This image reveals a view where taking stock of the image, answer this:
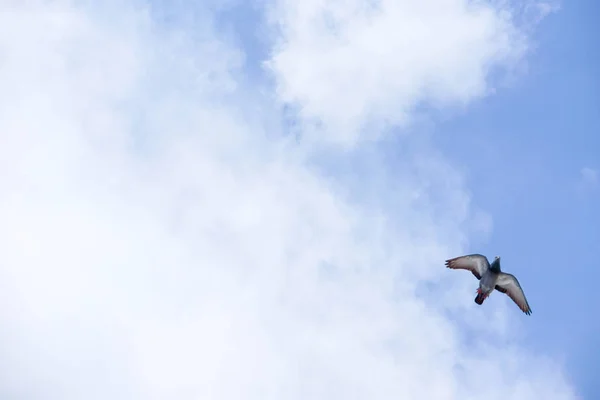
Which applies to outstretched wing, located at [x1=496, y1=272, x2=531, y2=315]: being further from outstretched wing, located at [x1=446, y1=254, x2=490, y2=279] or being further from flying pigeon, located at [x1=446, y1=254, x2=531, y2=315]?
outstretched wing, located at [x1=446, y1=254, x2=490, y2=279]

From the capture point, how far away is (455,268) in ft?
189

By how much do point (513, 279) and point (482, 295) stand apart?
12.0ft

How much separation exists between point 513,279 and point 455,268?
555cm

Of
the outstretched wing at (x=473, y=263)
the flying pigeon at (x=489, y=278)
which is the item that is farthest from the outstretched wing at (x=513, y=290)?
the outstretched wing at (x=473, y=263)

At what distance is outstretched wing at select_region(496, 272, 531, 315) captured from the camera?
5653 cm

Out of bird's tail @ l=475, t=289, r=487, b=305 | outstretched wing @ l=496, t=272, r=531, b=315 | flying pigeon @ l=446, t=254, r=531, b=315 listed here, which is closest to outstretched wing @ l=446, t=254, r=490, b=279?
flying pigeon @ l=446, t=254, r=531, b=315

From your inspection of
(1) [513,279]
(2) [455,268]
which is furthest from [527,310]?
(2) [455,268]

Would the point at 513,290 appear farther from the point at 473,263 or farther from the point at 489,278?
the point at 473,263

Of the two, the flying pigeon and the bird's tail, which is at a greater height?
the flying pigeon

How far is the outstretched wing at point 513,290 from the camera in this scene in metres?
56.5

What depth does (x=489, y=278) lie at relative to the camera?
55969 millimetres

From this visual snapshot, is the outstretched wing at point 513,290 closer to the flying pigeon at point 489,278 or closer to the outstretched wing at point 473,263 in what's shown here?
the flying pigeon at point 489,278

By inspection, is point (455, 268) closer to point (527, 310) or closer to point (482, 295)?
point (482, 295)

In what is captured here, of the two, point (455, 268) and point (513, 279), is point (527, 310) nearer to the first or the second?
point (513, 279)
